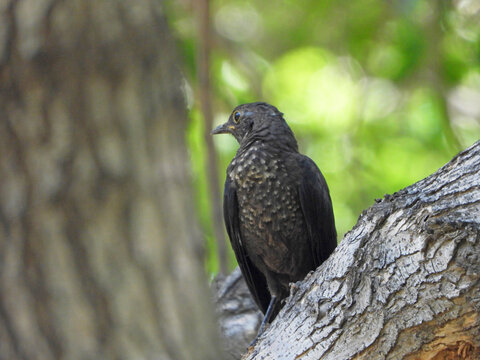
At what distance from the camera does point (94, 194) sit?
241 centimetres

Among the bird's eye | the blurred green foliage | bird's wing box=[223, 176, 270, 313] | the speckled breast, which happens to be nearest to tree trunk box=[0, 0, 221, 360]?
the speckled breast

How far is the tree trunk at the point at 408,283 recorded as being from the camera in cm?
217

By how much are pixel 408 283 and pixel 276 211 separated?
169 cm

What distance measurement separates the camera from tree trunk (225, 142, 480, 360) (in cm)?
217

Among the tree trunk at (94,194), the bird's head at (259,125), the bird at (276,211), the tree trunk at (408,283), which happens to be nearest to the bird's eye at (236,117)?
the bird's head at (259,125)

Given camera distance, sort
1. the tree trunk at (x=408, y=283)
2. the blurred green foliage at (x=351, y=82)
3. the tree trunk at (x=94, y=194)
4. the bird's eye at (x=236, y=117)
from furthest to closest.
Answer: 1. the blurred green foliage at (x=351, y=82)
2. the bird's eye at (x=236, y=117)
3. the tree trunk at (x=94, y=194)
4. the tree trunk at (x=408, y=283)

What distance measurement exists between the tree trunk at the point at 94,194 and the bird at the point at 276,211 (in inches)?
52.4

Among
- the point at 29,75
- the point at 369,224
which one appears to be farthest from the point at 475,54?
the point at 29,75

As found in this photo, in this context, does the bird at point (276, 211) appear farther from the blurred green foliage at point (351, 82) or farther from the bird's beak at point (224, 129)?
the blurred green foliage at point (351, 82)

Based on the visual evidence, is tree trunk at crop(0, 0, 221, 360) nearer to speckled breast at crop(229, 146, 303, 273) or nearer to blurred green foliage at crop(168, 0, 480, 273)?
speckled breast at crop(229, 146, 303, 273)

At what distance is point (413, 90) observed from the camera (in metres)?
6.63

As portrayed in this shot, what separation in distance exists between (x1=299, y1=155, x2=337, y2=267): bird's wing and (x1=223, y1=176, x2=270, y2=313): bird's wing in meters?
0.47

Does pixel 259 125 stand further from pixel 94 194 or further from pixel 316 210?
pixel 94 194

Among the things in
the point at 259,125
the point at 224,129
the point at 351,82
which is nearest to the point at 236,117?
the point at 224,129
